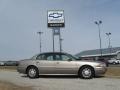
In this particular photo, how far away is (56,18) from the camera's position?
1960 inches

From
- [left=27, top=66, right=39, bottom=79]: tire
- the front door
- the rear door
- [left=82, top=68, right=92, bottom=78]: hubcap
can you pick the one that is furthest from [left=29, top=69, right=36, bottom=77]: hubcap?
[left=82, top=68, right=92, bottom=78]: hubcap

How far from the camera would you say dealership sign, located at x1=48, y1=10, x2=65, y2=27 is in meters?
48.7

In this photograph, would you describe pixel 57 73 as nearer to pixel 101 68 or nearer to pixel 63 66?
pixel 63 66

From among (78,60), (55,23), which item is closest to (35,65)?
(78,60)

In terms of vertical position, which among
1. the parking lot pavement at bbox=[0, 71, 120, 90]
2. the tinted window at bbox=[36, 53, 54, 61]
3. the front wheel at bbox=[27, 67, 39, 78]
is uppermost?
the tinted window at bbox=[36, 53, 54, 61]

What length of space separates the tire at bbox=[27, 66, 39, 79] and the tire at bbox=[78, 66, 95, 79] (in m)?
2.48

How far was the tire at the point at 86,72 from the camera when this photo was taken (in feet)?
61.9

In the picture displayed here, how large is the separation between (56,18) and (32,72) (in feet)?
101

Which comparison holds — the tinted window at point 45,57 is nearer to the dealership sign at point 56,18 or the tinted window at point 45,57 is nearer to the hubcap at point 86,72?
the hubcap at point 86,72

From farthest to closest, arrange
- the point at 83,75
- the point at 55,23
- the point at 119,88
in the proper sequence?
the point at 55,23, the point at 83,75, the point at 119,88

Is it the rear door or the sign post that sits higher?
the sign post

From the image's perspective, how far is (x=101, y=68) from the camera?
62.5 ft

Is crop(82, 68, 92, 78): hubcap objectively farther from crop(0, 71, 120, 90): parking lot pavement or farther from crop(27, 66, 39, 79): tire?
crop(27, 66, 39, 79): tire

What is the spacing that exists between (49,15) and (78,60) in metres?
30.4
